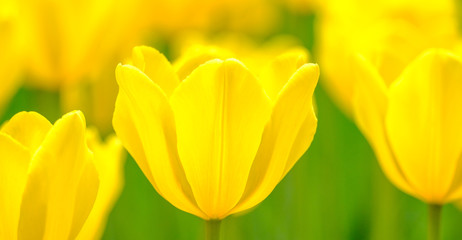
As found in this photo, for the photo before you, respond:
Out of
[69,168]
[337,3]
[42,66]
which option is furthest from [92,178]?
[337,3]

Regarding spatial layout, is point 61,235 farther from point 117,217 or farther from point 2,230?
point 117,217

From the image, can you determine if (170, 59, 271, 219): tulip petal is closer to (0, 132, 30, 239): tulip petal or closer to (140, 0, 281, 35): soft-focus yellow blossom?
(0, 132, 30, 239): tulip petal

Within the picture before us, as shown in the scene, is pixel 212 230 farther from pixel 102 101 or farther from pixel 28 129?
pixel 102 101

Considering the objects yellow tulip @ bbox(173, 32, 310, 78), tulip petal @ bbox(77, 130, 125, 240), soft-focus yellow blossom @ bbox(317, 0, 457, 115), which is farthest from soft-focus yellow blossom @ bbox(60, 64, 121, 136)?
tulip petal @ bbox(77, 130, 125, 240)

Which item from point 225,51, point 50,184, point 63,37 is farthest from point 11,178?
point 63,37

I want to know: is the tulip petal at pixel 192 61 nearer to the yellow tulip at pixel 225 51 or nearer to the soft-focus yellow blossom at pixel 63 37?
the yellow tulip at pixel 225 51

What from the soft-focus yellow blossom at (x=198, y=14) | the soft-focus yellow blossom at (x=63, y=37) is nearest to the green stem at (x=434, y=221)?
the soft-focus yellow blossom at (x=63, y=37)
